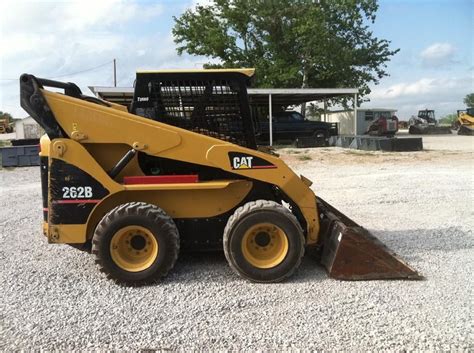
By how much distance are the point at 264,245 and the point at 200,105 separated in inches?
65.6

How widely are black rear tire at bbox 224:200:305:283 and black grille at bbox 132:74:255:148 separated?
2.84 ft

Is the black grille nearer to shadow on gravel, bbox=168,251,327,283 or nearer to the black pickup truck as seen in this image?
shadow on gravel, bbox=168,251,327,283

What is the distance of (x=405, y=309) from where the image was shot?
165 inches

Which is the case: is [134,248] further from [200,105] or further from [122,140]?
[200,105]

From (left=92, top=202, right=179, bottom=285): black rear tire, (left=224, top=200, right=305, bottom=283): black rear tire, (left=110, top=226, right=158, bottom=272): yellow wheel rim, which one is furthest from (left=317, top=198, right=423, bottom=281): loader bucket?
(left=110, top=226, right=158, bottom=272): yellow wheel rim

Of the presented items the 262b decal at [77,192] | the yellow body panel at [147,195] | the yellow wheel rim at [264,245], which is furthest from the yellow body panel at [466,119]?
the 262b decal at [77,192]

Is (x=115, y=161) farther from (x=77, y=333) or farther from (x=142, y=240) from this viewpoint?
(x=77, y=333)

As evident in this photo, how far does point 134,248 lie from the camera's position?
16.3 feet

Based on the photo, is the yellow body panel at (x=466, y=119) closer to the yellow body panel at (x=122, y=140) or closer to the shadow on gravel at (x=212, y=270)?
the shadow on gravel at (x=212, y=270)

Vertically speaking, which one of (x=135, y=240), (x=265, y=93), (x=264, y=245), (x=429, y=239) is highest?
(x=265, y=93)

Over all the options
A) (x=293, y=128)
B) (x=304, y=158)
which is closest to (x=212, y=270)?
(x=304, y=158)

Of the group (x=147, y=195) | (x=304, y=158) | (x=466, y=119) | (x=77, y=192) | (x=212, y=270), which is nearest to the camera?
(x=77, y=192)

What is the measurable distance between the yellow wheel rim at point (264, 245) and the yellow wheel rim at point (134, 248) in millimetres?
945

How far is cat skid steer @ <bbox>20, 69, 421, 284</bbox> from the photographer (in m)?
4.82
